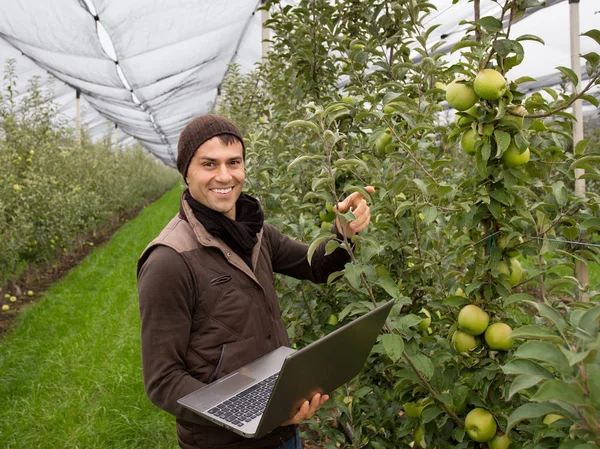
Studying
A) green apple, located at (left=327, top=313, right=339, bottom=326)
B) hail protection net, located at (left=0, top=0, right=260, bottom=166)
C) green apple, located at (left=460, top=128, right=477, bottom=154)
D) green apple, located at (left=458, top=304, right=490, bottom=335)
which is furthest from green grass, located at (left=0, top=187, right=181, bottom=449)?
hail protection net, located at (left=0, top=0, right=260, bottom=166)

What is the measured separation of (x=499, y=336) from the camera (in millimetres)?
1396

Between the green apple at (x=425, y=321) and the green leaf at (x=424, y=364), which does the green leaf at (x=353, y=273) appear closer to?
the green leaf at (x=424, y=364)

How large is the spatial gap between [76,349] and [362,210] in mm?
3590

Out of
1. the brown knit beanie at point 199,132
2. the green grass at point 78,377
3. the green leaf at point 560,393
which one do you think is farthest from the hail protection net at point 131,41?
the green leaf at point 560,393

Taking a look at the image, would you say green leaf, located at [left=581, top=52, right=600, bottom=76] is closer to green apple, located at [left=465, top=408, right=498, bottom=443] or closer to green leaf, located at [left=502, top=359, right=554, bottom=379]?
green leaf, located at [left=502, top=359, right=554, bottom=379]

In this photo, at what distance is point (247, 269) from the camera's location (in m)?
1.53

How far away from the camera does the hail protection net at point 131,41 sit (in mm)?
5629

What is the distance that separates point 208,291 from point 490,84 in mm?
910

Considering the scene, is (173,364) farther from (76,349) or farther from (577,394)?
(76,349)

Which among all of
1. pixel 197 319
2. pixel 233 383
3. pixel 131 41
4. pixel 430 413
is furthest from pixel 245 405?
pixel 131 41

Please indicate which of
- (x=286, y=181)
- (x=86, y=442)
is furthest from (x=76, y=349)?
(x=286, y=181)

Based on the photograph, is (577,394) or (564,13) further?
(564,13)

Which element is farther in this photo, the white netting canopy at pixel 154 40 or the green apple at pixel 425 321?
the white netting canopy at pixel 154 40

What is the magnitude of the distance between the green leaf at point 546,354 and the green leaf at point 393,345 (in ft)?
1.96
